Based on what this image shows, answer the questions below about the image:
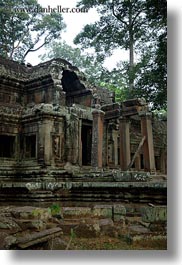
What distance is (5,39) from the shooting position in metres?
9.23

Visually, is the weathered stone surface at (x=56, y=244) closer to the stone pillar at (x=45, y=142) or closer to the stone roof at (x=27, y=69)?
the stone pillar at (x=45, y=142)

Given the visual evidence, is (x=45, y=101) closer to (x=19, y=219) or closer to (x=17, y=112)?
(x=17, y=112)

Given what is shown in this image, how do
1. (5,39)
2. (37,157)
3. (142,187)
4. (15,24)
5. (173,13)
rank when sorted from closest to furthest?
(173,13), (142,187), (15,24), (5,39), (37,157)

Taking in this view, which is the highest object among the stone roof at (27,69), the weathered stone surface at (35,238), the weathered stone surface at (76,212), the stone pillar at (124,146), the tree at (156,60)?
the stone roof at (27,69)

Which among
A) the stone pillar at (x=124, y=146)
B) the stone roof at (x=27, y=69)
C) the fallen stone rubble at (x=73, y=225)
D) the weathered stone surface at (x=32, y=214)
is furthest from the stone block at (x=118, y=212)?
the stone roof at (x=27, y=69)

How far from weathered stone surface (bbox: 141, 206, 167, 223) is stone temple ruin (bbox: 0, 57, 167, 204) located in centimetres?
50

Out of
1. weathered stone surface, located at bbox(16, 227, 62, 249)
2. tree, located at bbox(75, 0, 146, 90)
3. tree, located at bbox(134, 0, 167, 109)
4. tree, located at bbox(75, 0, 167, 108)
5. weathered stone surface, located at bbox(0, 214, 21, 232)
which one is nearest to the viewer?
weathered stone surface, located at bbox(16, 227, 62, 249)

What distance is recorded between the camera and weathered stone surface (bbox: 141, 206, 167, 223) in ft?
16.1

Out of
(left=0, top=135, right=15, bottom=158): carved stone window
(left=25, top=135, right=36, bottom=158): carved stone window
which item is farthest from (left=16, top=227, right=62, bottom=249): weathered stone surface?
(left=0, top=135, right=15, bottom=158): carved stone window

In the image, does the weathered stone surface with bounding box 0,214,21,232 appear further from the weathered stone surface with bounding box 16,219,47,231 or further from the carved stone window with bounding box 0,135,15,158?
the carved stone window with bounding box 0,135,15,158

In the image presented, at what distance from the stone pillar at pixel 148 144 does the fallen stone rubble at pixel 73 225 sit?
320 cm

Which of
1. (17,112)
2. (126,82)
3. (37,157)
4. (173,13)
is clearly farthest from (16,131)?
(173,13)

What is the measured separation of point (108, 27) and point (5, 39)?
3.25 m

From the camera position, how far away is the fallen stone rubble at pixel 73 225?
4551 mm
